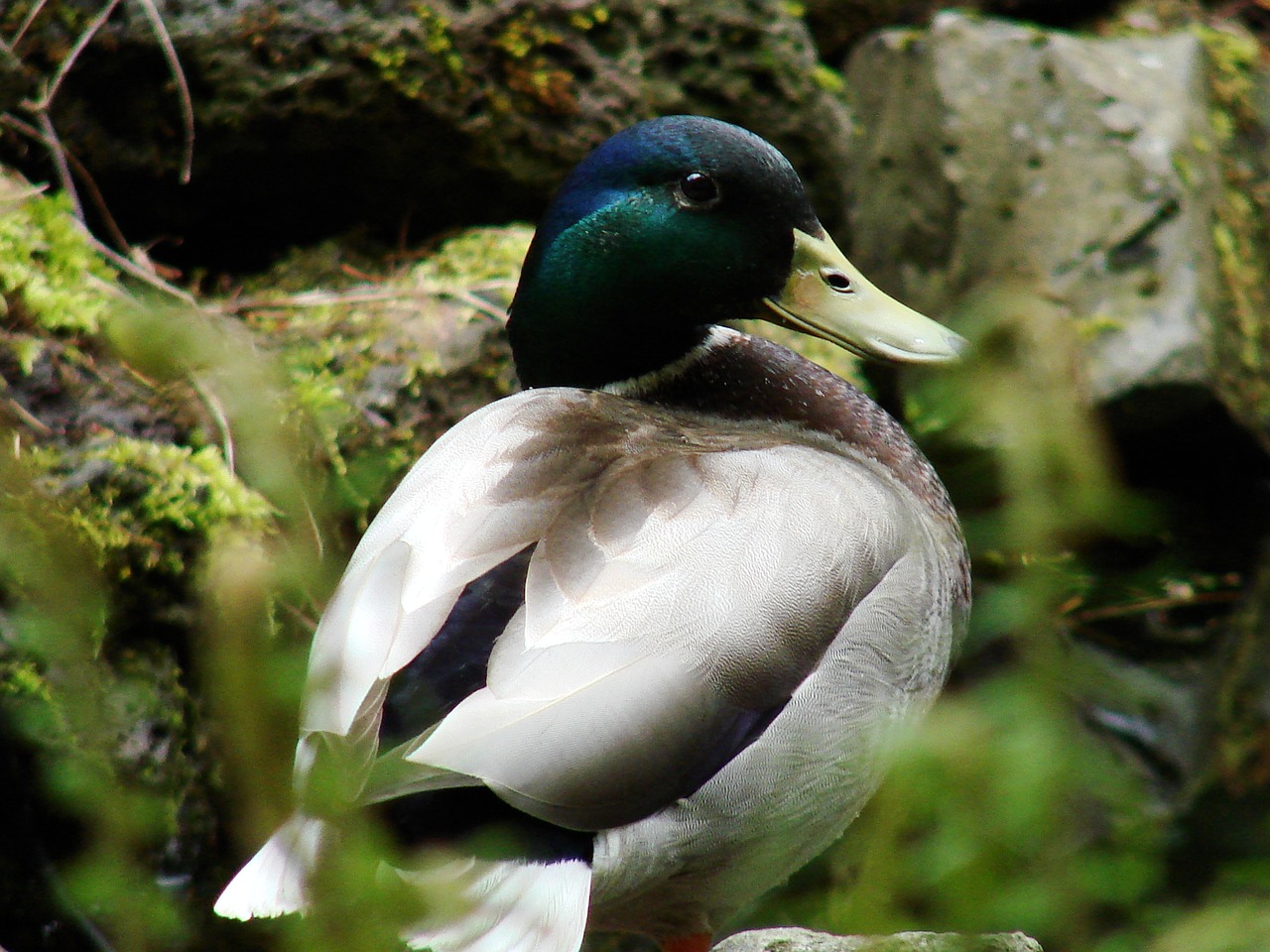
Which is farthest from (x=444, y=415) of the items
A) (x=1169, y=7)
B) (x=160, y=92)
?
(x=1169, y=7)

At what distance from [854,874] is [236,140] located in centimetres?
289

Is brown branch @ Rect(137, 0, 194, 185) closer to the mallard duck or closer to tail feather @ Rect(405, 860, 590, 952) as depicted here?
the mallard duck

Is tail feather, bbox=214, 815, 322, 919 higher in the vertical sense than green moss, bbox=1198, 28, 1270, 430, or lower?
higher

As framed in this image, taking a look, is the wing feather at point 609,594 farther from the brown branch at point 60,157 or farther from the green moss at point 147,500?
the brown branch at point 60,157

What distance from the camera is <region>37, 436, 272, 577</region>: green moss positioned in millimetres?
2320

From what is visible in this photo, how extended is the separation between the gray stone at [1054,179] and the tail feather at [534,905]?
2990mm

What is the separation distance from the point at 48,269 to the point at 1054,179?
10.2ft

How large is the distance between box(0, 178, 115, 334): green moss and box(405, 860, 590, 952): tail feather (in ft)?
4.98

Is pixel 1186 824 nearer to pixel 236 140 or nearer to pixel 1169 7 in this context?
pixel 236 140

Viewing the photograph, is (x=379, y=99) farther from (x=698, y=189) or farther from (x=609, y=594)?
(x=609, y=594)

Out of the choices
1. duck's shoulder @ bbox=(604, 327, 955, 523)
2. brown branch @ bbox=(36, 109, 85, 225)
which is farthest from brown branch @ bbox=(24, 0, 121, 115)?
duck's shoulder @ bbox=(604, 327, 955, 523)

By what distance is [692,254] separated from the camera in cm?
245

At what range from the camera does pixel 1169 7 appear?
17.8 ft

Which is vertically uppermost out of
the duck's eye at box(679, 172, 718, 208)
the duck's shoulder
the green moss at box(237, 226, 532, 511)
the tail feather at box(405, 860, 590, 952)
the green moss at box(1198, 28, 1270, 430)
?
the duck's eye at box(679, 172, 718, 208)
